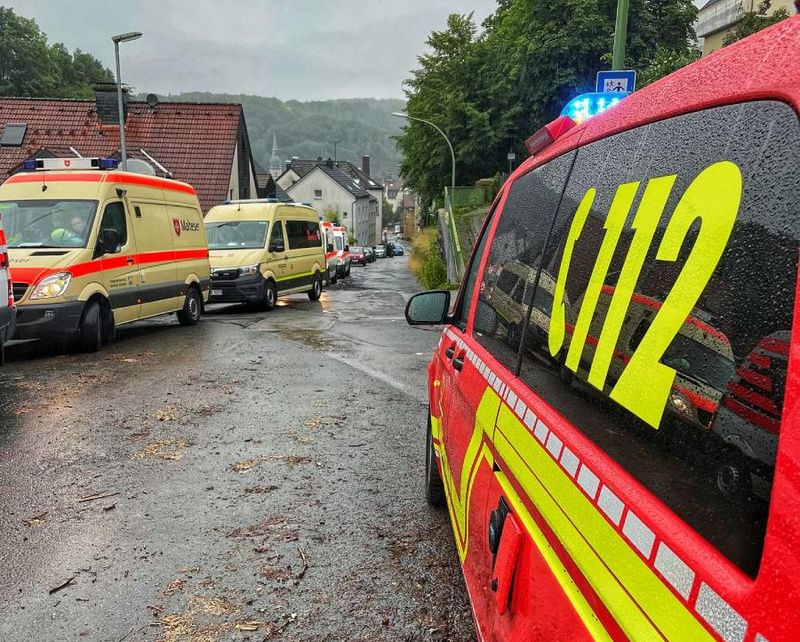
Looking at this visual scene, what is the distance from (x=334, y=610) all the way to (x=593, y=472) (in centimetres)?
198

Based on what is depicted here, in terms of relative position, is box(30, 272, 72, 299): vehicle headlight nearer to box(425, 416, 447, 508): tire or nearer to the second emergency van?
the second emergency van

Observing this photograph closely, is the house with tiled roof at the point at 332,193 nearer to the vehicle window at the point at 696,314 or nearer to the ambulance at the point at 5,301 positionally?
the ambulance at the point at 5,301

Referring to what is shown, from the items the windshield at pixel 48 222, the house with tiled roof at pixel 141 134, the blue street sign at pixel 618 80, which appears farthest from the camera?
the house with tiled roof at pixel 141 134

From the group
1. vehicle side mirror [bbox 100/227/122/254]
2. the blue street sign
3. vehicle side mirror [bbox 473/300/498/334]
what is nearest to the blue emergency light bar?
vehicle side mirror [bbox 100/227/122/254]

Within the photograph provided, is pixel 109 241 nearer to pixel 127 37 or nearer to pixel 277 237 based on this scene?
pixel 277 237

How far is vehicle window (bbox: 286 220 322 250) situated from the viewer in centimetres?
1628

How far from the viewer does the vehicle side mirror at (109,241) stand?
29.4ft

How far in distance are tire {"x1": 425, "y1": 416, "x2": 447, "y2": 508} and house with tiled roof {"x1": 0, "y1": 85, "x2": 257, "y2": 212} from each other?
28.9 m

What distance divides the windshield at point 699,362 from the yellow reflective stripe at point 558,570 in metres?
0.47

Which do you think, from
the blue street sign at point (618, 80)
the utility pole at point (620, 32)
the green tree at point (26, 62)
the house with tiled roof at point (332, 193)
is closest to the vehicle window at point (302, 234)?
the utility pole at point (620, 32)

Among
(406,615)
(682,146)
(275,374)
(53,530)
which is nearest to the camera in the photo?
(682,146)

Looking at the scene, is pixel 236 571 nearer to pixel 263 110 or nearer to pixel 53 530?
pixel 53 530

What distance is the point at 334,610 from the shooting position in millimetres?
2887

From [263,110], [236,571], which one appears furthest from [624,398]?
[263,110]
